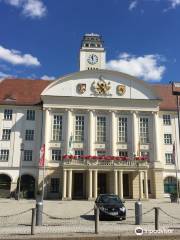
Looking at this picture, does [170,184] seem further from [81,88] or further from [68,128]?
[81,88]

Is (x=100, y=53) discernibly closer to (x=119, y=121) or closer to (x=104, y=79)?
(x=104, y=79)

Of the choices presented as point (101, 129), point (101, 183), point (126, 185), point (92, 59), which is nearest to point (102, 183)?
point (101, 183)

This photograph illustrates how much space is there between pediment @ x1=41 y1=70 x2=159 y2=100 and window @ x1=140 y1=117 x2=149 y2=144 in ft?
11.4

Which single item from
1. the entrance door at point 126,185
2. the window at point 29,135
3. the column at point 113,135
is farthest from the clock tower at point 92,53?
the entrance door at point 126,185

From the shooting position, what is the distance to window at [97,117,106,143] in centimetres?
4512

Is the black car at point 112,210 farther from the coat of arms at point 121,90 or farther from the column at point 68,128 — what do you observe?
the coat of arms at point 121,90

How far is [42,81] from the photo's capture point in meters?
53.5

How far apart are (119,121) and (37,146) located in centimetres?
1239

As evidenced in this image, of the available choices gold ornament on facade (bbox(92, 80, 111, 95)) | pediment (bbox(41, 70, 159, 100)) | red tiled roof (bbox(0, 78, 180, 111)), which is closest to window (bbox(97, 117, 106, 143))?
pediment (bbox(41, 70, 159, 100))

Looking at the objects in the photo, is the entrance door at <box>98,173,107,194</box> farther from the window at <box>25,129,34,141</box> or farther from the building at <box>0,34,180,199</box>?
the window at <box>25,129,34,141</box>

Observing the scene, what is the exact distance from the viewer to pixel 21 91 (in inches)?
1953

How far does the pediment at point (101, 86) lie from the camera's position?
151 ft

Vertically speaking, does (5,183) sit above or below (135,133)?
below

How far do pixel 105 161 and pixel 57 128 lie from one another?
890cm
